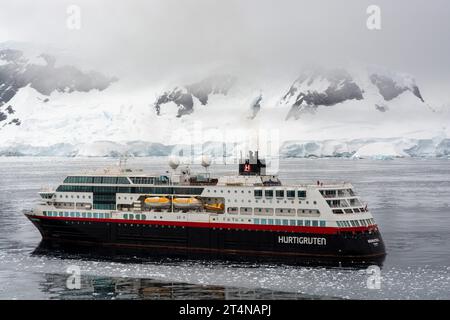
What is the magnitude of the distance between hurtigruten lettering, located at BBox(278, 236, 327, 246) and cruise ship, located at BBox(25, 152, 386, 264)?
74mm

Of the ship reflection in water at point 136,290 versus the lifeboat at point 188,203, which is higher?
the lifeboat at point 188,203

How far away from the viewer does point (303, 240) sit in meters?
54.4

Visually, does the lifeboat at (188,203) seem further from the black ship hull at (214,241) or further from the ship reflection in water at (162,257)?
the ship reflection in water at (162,257)

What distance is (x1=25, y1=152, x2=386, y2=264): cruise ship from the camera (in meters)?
54.1

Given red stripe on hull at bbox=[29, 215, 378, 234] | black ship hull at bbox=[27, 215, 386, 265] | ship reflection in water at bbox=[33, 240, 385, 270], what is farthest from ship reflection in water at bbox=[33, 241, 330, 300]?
red stripe on hull at bbox=[29, 215, 378, 234]

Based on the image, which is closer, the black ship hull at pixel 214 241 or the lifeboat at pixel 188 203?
the black ship hull at pixel 214 241

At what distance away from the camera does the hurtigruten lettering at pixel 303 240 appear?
53.8 meters

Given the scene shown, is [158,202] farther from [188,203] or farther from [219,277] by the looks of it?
[219,277]

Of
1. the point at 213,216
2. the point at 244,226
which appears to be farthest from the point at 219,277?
the point at 213,216

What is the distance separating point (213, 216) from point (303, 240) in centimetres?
737

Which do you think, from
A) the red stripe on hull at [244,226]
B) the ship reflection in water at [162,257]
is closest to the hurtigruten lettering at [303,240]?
the red stripe on hull at [244,226]
